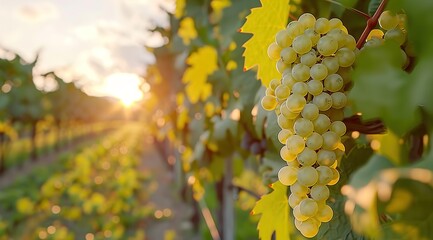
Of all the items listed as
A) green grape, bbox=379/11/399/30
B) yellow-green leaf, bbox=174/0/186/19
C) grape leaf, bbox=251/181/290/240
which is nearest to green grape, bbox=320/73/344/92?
green grape, bbox=379/11/399/30

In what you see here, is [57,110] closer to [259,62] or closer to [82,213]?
[82,213]

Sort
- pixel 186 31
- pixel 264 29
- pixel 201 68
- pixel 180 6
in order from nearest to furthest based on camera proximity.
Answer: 1. pixel 264 29
2. pixel 201 68
3. pixel 180 6
4. pixel 186 31

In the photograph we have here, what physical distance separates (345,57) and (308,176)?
175 mm

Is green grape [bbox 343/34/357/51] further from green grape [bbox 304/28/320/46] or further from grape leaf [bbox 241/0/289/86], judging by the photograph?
grape leaf [bbox 241/0/289/86]

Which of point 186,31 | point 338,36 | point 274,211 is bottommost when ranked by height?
point 186,31

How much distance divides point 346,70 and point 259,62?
22 centimetres

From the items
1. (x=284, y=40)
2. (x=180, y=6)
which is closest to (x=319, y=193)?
(x=284, y=40)

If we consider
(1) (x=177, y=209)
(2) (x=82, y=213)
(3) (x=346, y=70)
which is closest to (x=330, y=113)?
(3) (x=346, y=70)

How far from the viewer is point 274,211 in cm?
96

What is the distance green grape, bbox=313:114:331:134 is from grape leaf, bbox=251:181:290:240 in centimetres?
24

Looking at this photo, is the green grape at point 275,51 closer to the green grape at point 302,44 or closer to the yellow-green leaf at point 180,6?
the green grape at point 302,44

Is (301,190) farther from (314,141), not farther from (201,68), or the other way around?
(201,68)

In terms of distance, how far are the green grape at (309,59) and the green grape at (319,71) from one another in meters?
0.01

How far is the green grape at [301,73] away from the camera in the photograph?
2.43 feet
